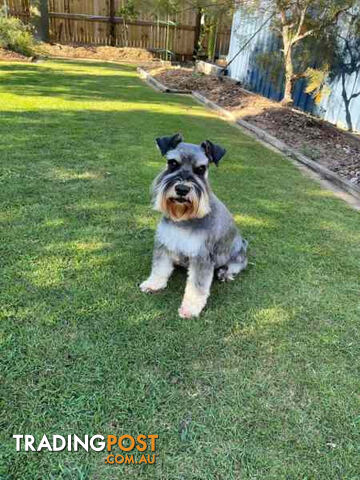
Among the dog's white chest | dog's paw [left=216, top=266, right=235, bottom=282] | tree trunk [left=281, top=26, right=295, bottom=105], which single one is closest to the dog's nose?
the dog's white chest

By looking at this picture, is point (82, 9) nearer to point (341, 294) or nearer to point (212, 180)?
point (212, 180)

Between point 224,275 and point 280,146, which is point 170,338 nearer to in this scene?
point 224,275

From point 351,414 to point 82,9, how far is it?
2325 centimetres

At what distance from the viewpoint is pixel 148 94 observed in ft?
37.4

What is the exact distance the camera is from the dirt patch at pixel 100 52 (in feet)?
59.8

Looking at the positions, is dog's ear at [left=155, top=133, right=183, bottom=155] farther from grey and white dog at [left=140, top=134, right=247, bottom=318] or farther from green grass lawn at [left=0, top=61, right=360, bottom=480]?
green grass lawn at [left=0, top=61, right=360, bottom=480]

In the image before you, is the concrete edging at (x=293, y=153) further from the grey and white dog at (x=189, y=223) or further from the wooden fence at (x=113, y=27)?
the wooden fence at (x=113, y=27)

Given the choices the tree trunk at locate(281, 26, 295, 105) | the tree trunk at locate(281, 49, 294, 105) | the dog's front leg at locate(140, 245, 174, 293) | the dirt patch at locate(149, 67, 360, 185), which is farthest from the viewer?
the tree trunk at locate(281, 49, 294, 105)

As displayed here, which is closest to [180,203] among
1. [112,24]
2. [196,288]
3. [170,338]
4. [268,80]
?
[196,288]

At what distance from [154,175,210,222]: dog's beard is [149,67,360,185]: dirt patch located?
4325 mm

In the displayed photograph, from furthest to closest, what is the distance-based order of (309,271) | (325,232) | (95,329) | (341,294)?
(325,232)
(309,271)
(341,294)
(95,329)

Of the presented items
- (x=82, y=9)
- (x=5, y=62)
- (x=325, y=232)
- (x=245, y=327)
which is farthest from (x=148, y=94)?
(x=82, y=9)

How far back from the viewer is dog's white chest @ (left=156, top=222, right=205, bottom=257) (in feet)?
8.99

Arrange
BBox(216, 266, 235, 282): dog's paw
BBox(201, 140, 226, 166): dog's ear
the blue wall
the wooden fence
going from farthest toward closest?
the wooden fence, the blue wall, BBox(216, 266, 235, 282): dog's paw, BBox(201, 140, 226, 166): dog's ear
